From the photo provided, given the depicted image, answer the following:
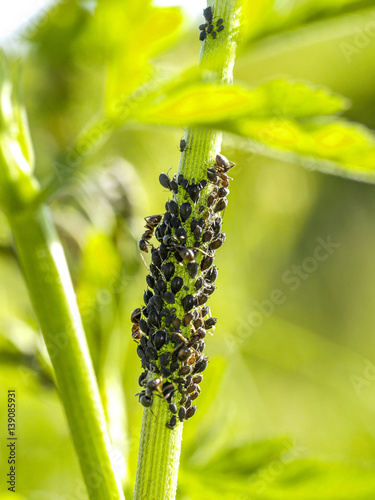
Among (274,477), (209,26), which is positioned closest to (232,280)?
(274,477)

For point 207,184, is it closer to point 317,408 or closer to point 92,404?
point 92,404

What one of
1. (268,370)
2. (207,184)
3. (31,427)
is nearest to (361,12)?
(207,184)

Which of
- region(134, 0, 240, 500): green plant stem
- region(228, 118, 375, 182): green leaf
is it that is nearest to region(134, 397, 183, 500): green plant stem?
region(134, 0, 240, 500): green plant stem

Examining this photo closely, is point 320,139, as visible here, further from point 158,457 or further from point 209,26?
point 158,457

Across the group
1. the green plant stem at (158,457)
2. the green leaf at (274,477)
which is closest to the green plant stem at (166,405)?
the green plant stem at (158,457)

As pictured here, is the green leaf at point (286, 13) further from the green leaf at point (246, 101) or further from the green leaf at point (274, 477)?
the green leaf at point (274, 477)

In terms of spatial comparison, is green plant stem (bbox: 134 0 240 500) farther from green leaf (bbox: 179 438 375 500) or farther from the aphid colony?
green leaf (bbox: 179 438 375 500)
